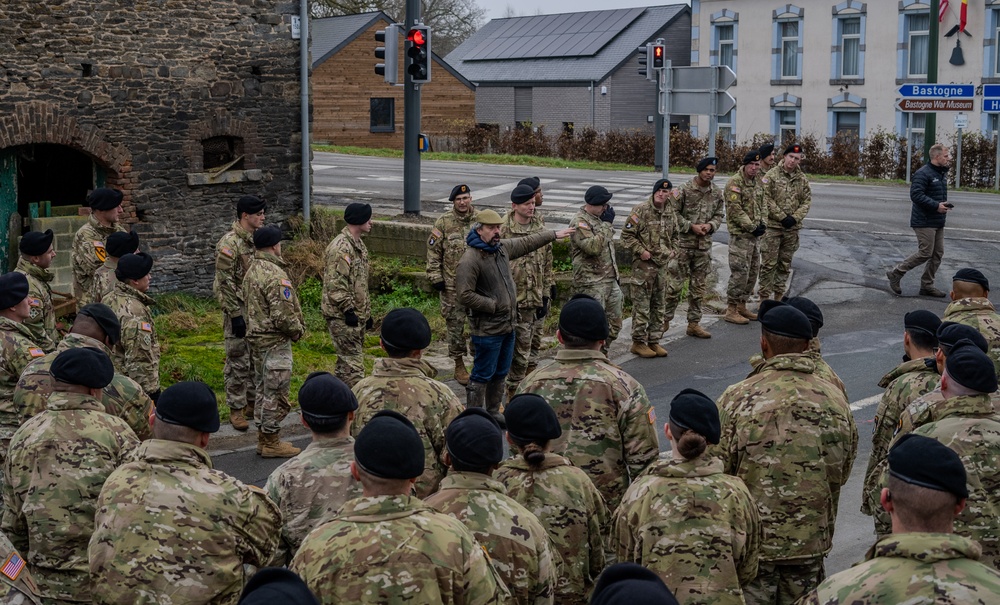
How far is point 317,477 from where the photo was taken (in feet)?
17.9

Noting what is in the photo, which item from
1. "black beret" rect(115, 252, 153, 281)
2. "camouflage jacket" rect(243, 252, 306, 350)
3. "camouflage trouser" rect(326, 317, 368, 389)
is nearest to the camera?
"black beret" rect(115, 252, 153, 281)

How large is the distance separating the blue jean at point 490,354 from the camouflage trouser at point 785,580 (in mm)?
4805

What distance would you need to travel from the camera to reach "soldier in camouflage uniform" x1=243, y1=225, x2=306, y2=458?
1009 centimetres

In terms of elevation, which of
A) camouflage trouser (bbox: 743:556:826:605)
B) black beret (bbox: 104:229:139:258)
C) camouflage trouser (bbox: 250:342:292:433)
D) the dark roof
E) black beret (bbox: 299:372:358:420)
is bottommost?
camouflage trouser (bbox: 743:556:826:605)

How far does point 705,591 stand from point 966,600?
1449 millimetres

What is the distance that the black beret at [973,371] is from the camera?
19.5 feet

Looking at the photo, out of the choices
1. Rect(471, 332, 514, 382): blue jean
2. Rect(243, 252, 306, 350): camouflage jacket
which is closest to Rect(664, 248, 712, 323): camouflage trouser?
Rect(471, 332, 514, 382): blue jean

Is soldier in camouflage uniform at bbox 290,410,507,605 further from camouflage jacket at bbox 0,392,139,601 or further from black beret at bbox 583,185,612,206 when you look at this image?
black beret at bbox 583,185,612,206

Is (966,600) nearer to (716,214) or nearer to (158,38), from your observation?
(716,214)

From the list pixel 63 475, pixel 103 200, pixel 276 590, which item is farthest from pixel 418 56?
pixel 276 590

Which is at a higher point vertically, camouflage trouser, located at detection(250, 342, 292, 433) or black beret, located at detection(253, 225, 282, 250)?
black beret, located at detection(253, 225, 282, 250)

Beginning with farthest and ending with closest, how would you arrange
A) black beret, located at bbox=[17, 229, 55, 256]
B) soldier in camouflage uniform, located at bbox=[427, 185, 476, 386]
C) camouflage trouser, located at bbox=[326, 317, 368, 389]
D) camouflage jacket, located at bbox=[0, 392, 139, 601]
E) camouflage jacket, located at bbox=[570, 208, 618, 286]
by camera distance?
soldier in camouflage uniform, located at bbox=[427, 185, 476, 386] < camouflage jacket, located at bbox=[570, 208, 618, 286] < camouflage trouser, located at bbox=[326, 317, 368, 389] < black beret, located at bbox=[17, 229, 55, 256] < camouflage jacket, located at bbox=[0, 392, 139, 601]

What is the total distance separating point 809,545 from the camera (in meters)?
6.11

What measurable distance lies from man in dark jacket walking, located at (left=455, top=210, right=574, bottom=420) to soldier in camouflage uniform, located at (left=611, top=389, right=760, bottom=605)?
5.24m
